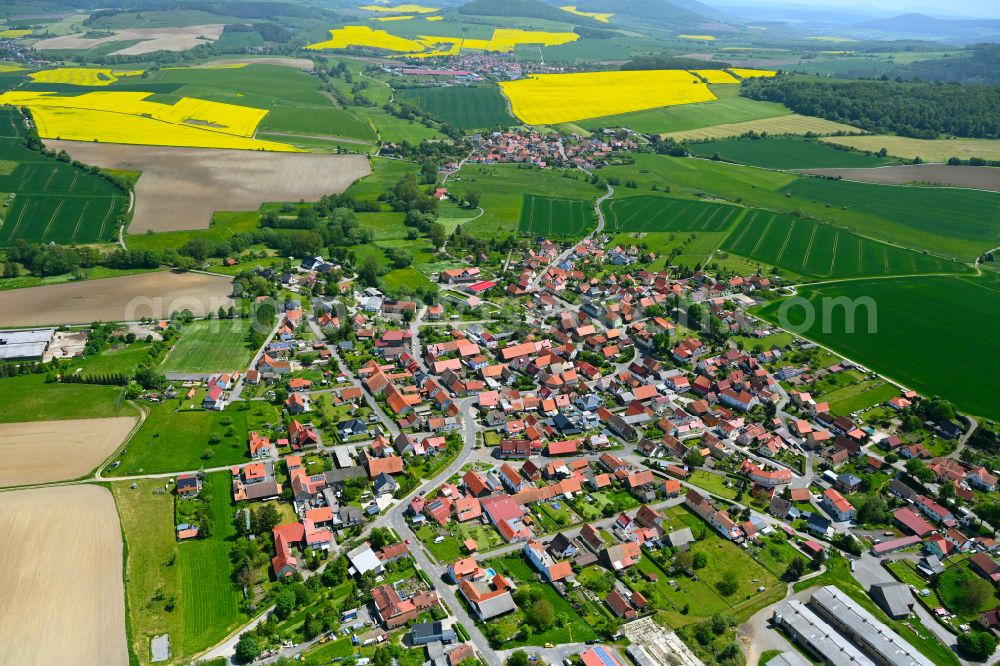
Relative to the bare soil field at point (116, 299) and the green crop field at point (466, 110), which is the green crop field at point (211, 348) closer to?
the bare soil field at point (116, 299)

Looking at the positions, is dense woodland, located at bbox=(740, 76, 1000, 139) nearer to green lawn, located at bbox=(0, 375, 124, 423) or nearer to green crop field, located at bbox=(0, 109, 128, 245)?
green crop field, located at bbox=(0, 109, 128, 245)

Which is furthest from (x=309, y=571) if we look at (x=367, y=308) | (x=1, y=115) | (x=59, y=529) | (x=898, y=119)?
(x=898, y=119)

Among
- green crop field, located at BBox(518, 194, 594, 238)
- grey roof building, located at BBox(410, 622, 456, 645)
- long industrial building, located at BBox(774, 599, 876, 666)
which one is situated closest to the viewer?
grey roof building, located at BBox(410, 622, 456, 645)

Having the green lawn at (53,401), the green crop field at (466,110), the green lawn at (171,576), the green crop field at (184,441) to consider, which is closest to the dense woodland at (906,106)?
the green crop field at (466,110)

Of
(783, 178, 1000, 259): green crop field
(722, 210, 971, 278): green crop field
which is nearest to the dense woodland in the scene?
(783, 178, 1000, 259): green crop field

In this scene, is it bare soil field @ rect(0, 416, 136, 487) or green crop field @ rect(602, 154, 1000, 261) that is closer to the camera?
bare soil field @ rect(0, 416, 136, 487)

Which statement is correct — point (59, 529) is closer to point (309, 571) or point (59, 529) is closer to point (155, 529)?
point (155, 529)
